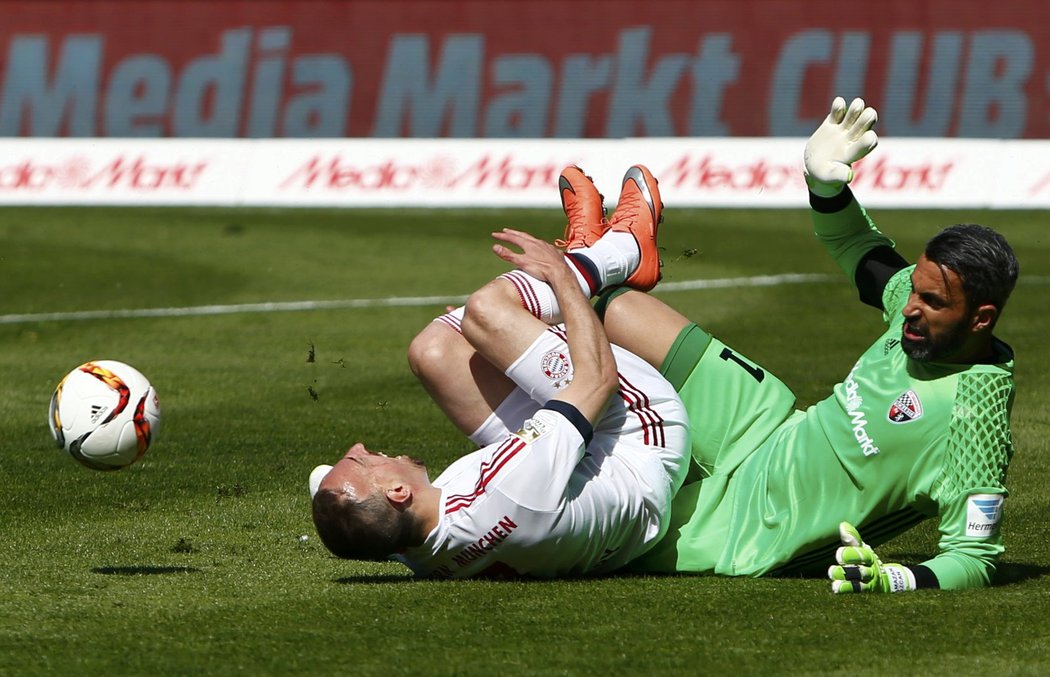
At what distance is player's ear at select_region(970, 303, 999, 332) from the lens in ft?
17.9

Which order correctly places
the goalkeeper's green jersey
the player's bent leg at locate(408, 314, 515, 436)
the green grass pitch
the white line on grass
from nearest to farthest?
the green grass pitch < the goalkeeper's green jersey < the player's bent leg at locate(408, 314, 515, 436) < the white line on grass

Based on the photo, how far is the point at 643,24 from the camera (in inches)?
1175

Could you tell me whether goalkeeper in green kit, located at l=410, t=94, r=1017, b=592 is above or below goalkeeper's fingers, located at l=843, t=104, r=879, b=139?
Answer: below

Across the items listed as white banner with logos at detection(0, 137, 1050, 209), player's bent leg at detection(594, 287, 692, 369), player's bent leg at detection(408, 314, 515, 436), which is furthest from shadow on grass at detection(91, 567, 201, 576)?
white banner with logos at detection(0, 137, 1050, 209)

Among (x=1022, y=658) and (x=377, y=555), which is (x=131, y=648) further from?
(x=1022, y=658)

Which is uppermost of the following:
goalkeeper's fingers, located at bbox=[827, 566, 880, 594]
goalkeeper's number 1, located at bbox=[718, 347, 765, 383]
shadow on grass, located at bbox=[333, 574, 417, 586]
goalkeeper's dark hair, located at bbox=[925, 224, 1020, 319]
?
goalkeeper's dark hair, located at bbox=[925, 224, 1020, 319]

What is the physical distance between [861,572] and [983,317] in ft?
3.16

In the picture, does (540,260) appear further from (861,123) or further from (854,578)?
(854,578)

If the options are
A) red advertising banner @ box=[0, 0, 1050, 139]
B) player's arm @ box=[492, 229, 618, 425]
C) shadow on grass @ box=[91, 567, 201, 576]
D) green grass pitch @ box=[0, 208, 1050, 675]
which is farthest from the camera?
red advertising banner @ box=[0, 0, 1050, 139]

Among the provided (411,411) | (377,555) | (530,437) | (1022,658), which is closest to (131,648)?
(377,555)

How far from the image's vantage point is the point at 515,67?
98.2 feet

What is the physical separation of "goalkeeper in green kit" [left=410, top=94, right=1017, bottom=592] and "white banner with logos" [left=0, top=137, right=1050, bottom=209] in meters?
18.2

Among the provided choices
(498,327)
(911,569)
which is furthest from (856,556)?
(498,327)

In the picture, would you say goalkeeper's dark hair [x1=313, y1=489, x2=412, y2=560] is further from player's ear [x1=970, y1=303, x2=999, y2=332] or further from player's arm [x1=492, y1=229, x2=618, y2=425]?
player's ear [x1=970, y1=303, x2=999, y2=332]
